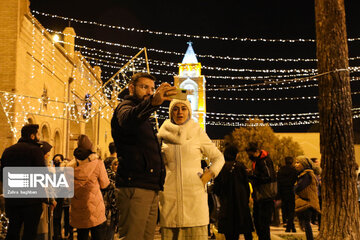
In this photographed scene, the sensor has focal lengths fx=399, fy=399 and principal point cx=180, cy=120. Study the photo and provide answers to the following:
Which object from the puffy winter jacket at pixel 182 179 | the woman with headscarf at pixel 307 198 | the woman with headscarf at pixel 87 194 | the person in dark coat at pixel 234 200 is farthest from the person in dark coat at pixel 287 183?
the puffy winter jacket at pixel 182 179

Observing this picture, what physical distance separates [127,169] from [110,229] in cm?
402

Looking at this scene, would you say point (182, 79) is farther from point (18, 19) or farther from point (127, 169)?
point (127, 169)

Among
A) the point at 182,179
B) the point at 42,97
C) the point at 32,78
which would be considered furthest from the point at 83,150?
the point at 42,97

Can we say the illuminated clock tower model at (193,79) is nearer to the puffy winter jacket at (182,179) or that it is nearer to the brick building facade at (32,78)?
the brick building facade at (32,78)

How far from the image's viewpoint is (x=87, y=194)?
17.9ft

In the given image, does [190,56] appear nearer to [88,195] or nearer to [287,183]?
[287,183]

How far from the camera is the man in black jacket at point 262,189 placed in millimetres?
6699

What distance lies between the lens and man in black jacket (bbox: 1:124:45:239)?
5.23m

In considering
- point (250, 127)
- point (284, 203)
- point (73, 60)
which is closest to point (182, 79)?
point (250, 127)

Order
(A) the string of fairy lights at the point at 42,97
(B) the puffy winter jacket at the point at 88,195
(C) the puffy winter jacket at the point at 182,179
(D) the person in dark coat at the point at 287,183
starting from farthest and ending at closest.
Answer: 1. (A) the string of fairy lights at the point at 42,97
2. (D) the person in dark coat at the point at 287,183
3. (B) the puffy winter jacket at the point at 88,195
4. (C) the puffy winter jacket at the point at 182,179

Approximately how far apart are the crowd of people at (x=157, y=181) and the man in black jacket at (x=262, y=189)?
0.02 m

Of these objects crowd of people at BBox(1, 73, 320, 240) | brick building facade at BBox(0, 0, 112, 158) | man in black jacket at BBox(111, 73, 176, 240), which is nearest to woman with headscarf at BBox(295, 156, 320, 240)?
crowd of people at BBox(1, 73, 320, 240)

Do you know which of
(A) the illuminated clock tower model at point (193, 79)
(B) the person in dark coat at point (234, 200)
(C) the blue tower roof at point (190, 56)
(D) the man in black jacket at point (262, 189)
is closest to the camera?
(B) the person in dark coat at point (234, 200)
